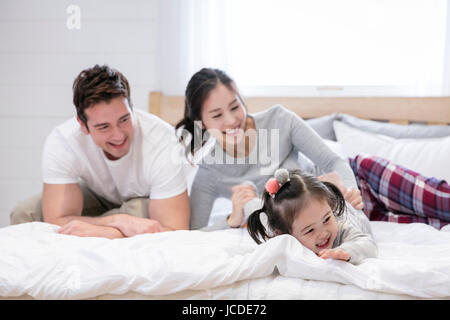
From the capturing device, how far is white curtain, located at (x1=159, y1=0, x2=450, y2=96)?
211 centimetres

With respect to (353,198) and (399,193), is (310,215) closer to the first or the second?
(353,198)

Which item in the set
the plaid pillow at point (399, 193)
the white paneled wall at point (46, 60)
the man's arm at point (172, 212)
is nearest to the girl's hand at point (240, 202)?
the man's arm at point (172, 212)

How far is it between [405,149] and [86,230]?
3.80 feet

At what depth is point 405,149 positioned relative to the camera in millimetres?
1771

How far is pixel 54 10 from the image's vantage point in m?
2.03

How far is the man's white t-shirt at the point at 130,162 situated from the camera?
1487 millimetres

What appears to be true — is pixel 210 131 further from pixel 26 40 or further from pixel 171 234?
pixel 26 40

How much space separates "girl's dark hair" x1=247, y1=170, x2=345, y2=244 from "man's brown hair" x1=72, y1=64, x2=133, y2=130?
1.86 feet

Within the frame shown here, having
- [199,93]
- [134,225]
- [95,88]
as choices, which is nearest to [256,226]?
[134,225]

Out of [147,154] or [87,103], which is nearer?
[87,103]

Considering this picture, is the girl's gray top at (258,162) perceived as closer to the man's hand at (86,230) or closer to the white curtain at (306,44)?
the man's hand at (86,230)

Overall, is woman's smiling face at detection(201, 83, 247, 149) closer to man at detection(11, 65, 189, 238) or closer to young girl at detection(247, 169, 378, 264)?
man at detection(11, 65, 189, 238)

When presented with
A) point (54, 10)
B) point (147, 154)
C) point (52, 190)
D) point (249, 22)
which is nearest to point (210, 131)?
point (147, 154)

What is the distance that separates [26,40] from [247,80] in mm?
960
